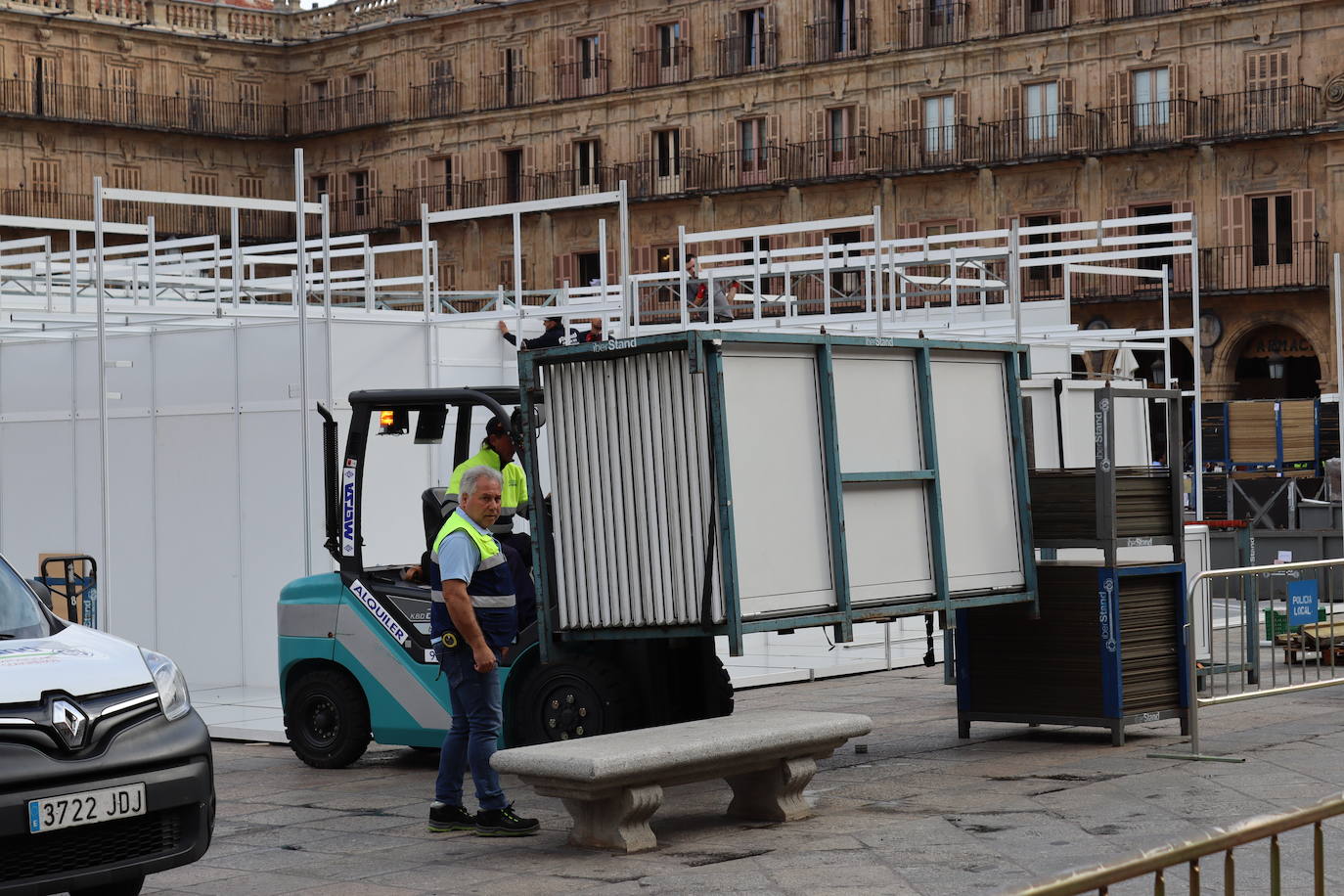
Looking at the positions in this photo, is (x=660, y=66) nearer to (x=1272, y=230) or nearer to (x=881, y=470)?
(x=1272, y=230)

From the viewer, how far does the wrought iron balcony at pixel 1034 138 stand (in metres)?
43.8

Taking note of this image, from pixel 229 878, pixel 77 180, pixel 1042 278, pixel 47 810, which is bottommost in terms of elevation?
pixel 229 878

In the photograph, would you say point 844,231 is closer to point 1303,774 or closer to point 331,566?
point 331,566

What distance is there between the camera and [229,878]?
814 cm

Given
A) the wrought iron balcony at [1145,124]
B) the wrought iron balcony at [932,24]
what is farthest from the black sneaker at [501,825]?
the wrought iron balcony at [932,24]

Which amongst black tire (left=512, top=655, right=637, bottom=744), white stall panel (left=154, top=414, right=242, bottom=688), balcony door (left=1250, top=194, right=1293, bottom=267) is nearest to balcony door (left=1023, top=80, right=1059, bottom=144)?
balcony door (left=1250, top=194, right=1293, bottom=267)

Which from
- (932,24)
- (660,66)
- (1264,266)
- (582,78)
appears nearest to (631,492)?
(1264,266)

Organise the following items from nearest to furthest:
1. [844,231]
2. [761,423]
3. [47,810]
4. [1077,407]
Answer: [47,810] → [761,423] → [1077,407] → [844,231]

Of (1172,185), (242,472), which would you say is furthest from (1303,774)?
(1172,185)

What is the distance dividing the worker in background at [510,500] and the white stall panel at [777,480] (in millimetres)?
1576

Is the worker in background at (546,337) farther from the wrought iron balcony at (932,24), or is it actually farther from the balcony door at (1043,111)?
the wrought iron balcony at (932,24)

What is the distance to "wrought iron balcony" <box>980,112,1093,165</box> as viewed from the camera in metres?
43.8

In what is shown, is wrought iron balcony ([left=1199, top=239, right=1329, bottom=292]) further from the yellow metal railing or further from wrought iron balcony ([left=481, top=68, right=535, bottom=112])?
the yellow metal railing

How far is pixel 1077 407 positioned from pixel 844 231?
30580mm
